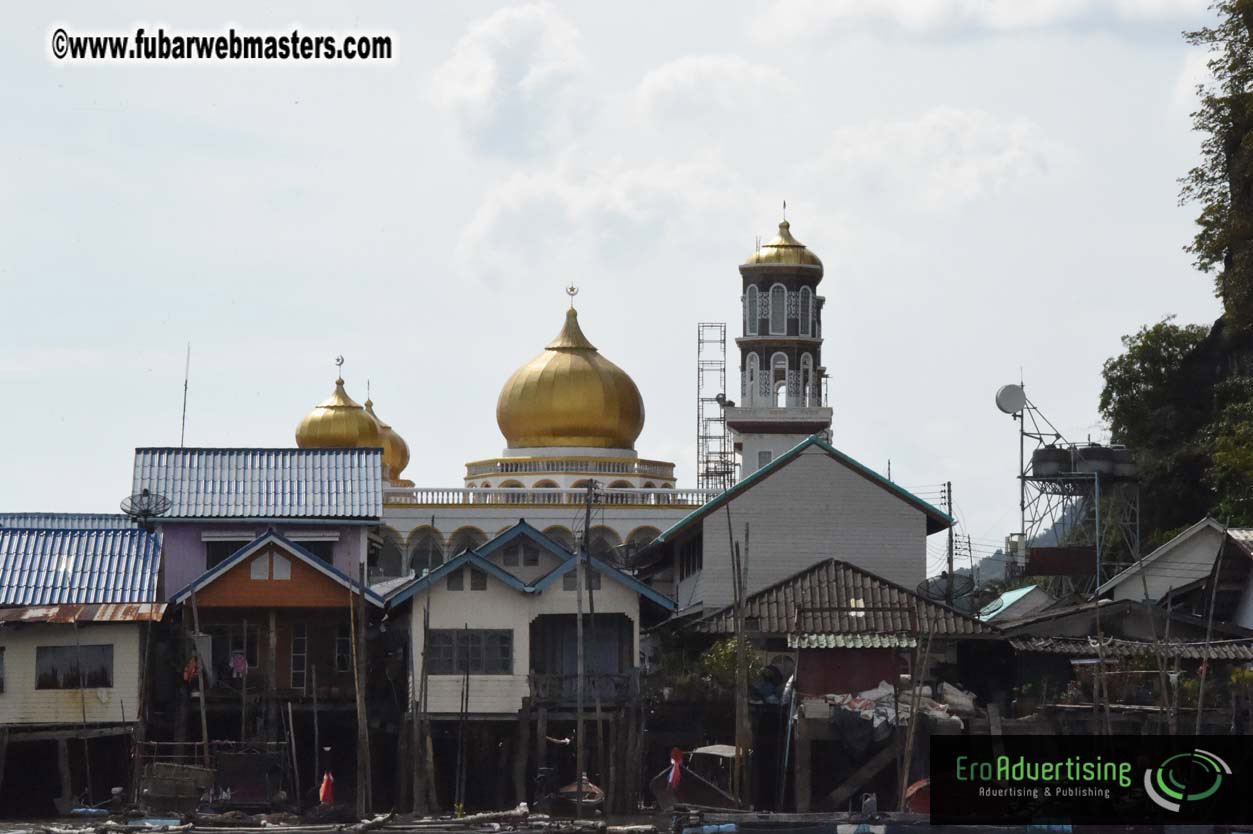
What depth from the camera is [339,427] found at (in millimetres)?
97188

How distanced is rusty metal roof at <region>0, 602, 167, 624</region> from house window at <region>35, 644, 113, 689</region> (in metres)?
0.64

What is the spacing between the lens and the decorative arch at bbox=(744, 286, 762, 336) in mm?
83375

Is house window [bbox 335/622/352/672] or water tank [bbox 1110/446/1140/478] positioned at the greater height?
water tank [bbox 1110/446/1140/478]

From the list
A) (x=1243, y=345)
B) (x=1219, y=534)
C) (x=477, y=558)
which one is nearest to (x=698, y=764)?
(x=477, y=558)

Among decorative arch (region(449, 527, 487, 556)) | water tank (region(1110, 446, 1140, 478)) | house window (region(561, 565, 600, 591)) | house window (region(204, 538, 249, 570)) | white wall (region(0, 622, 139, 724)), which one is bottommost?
white wall (region(0, 622, 139, 724))

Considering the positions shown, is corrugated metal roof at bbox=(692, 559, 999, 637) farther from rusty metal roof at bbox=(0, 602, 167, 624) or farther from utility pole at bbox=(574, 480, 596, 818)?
rusty metal roof at bbox=(0, 602, 167, 624)

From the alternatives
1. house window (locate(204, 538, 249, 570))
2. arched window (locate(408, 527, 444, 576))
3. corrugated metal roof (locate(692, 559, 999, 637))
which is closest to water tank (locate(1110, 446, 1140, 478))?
corrugated metal roof (locate(692, 559, 999, 637))

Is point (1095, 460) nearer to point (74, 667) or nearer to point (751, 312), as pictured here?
point (751, 312)

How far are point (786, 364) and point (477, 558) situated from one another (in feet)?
117

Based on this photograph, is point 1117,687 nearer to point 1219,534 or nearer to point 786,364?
point 1219,534

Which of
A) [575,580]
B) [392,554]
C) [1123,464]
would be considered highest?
[1123,464]

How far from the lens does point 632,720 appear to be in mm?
46688

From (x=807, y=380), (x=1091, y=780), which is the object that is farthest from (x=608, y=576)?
(x=807, y=380)

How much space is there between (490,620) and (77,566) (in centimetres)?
792
